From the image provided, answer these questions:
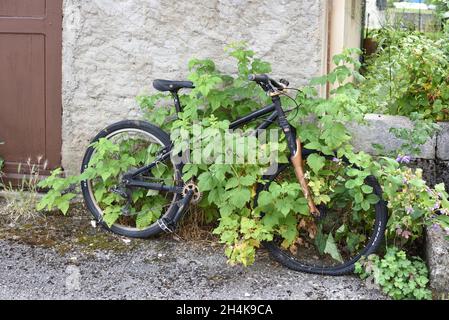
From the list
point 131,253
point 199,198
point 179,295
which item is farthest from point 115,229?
point 179,295

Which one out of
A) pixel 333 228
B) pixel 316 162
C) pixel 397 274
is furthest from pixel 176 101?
pixel 397 274

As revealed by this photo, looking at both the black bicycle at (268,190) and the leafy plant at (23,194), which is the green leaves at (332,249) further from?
the leafy plant at (23,194)

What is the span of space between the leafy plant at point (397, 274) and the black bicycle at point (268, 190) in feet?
0.38

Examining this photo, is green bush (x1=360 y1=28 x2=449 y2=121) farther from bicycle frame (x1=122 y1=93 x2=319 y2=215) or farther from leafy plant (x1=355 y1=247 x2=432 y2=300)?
leafy plant (x1=355 y1=247 x2=432 y2=300)

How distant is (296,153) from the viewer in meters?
4.21

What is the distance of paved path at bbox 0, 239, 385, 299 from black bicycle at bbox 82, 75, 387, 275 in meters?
0.18

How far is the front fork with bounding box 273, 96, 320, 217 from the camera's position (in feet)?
13.7

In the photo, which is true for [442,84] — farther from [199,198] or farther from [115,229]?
[115,229]

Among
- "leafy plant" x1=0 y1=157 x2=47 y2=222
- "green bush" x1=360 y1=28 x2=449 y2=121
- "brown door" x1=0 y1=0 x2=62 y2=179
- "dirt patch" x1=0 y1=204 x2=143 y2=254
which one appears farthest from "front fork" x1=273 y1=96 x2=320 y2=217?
"leafy plant" x1=0 y1=157 x2=47 y2=222

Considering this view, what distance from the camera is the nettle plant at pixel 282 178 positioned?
405 cm

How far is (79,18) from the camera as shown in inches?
199

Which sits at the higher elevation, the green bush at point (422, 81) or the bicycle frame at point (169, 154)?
the green bush at point (422, 81)

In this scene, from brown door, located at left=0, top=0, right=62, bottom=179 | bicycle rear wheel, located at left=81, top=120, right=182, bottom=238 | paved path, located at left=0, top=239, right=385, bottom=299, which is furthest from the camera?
brown door, located at left=0, top=0, right=62, bottom=179

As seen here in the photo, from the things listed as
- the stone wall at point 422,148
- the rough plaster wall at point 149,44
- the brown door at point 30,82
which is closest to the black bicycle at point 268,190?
the rough plaster wall at point 149,44
